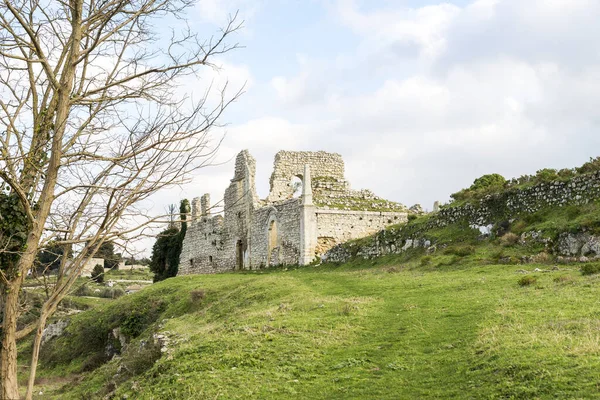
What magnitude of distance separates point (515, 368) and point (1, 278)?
7.44 meters

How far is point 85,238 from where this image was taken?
8680mm

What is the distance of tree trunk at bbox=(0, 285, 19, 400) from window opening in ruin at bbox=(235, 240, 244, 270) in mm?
33366

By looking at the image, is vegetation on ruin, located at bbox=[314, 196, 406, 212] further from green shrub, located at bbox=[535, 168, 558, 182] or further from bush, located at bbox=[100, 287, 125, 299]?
bush, located at bbox=[100, 287, 125, 299]

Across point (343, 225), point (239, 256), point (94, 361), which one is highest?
point (343, 225)

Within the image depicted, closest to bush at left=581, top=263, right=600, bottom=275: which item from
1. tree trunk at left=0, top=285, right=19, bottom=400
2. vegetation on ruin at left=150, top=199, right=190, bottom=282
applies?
tree trunk at left=0, top=285, right=19, bottom=400

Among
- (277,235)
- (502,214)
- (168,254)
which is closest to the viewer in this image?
(502,214)

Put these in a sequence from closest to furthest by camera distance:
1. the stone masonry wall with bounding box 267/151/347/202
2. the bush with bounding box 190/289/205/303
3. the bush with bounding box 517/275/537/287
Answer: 1. the bush with bounding box 517/275/537/287
2. the bush with bounding box 190/289/205/303
3. the stone masonry wall with bounding box 267/151/347/202

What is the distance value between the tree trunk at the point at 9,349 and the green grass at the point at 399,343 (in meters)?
3.64

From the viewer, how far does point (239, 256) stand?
42125 millimetres

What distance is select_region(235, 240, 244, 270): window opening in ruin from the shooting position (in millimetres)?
41938

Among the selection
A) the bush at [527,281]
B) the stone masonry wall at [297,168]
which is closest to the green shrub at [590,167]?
the bush at [527,281]

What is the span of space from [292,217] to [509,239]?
15.1 metres

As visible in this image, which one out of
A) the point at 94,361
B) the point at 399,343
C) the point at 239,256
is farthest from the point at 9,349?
the point at 239,256

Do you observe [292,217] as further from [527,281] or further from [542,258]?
[527,281]
